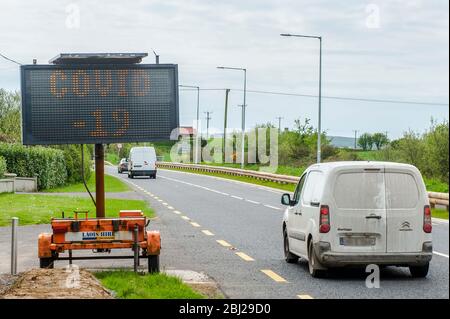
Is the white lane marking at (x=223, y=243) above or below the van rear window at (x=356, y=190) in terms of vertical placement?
below

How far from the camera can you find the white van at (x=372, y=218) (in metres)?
11.1

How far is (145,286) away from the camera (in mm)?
10281

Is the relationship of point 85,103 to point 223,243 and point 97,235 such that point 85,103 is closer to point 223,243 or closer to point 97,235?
point 97,235

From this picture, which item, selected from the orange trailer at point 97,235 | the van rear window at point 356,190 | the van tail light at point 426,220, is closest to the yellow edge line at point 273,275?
the van rear window at point 356,190

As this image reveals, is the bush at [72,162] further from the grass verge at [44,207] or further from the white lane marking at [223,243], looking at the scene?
the white lane marking at [223,243]

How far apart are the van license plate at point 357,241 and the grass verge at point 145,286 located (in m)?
2.13

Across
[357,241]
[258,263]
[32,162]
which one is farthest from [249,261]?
[32,162]

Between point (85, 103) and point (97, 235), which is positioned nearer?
point (97, 235)

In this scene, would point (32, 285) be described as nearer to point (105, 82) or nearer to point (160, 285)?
point (160, 285)

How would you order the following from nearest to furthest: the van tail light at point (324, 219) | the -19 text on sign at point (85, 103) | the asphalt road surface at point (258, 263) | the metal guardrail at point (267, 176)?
the asphalt road surface at point (258, 263)
the van tail light at point (324, 219)
the -19 text on sign at point (85, 103)
the metal guardrail at point (267, 176)

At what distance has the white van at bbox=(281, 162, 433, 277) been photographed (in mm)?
11133

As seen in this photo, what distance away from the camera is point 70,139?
12.3m

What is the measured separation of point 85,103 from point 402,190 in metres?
4.32
